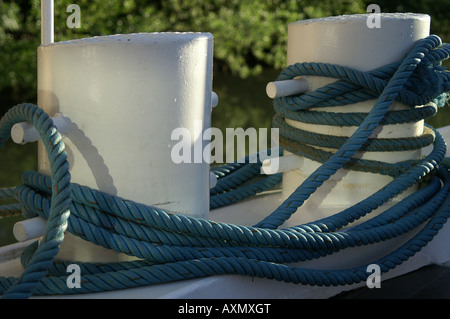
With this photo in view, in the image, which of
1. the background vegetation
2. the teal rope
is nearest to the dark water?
the background vegetation

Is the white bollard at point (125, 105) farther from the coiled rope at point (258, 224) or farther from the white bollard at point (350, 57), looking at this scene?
the white bollard at point (350, 57)

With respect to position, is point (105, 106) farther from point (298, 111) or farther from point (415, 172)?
point (415, 172)

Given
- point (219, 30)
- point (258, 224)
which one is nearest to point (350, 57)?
point (258, 224)

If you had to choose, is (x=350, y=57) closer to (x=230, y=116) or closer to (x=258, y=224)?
(x=258, y=224)

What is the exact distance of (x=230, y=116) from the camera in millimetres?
5223

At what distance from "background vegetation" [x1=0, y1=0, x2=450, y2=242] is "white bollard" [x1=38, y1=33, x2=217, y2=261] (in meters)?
2.74

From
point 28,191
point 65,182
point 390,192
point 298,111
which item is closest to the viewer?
point 65,182

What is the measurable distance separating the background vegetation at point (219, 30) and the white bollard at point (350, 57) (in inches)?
100

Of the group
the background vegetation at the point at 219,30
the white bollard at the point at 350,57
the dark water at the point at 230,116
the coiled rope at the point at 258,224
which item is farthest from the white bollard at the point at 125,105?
the background vegetation at the point at 219,30

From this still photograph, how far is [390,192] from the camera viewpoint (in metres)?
1.51

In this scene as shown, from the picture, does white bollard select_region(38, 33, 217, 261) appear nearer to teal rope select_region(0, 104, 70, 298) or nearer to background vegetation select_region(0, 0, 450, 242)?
teal rope select_region(0, 104, 70, 298)

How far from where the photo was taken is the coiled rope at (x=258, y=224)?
1168 mm
